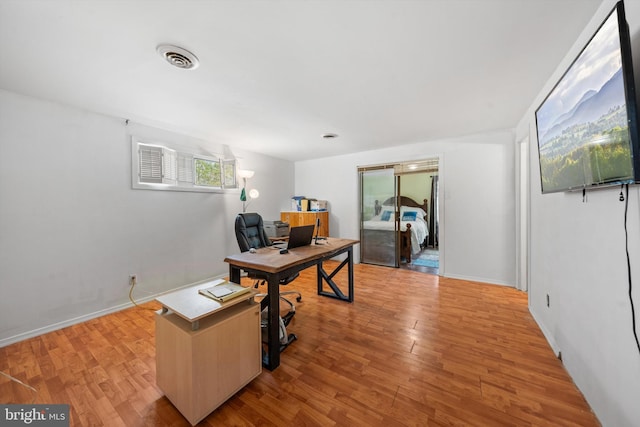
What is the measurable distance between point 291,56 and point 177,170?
2563 mm

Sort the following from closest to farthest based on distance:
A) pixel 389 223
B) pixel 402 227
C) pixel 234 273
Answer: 1. pixel 234 273
2. pixel 389 223
3. pixel 402 227

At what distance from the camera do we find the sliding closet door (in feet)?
14.6

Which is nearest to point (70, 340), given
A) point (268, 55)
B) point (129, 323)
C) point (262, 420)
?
point (129, 323)

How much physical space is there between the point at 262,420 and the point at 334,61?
7.93ft

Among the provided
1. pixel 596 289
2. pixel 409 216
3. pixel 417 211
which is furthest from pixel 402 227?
pixel 596 289

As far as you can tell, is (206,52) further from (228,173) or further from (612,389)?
(612,389)

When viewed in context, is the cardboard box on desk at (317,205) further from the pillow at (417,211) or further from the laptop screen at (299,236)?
the pillow at (417,211)

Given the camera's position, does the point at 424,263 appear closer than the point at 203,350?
No

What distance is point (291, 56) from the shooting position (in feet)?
5.41

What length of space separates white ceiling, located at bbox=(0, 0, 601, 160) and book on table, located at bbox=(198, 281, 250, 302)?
1668 millimetres

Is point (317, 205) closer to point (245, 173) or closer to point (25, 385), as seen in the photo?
point (245, 173)

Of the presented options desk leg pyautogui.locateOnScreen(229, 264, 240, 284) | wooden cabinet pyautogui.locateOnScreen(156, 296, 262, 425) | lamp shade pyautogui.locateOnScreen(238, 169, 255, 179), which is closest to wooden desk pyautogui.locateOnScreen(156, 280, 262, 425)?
wooden cabinet pyautogui.locateOnScreen(156, 296, 262, 425)

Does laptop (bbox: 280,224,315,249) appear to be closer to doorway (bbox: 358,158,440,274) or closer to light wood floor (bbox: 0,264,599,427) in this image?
light wood floor (bbox: 0,264,599,427)

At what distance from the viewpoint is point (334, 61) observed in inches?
67.5
